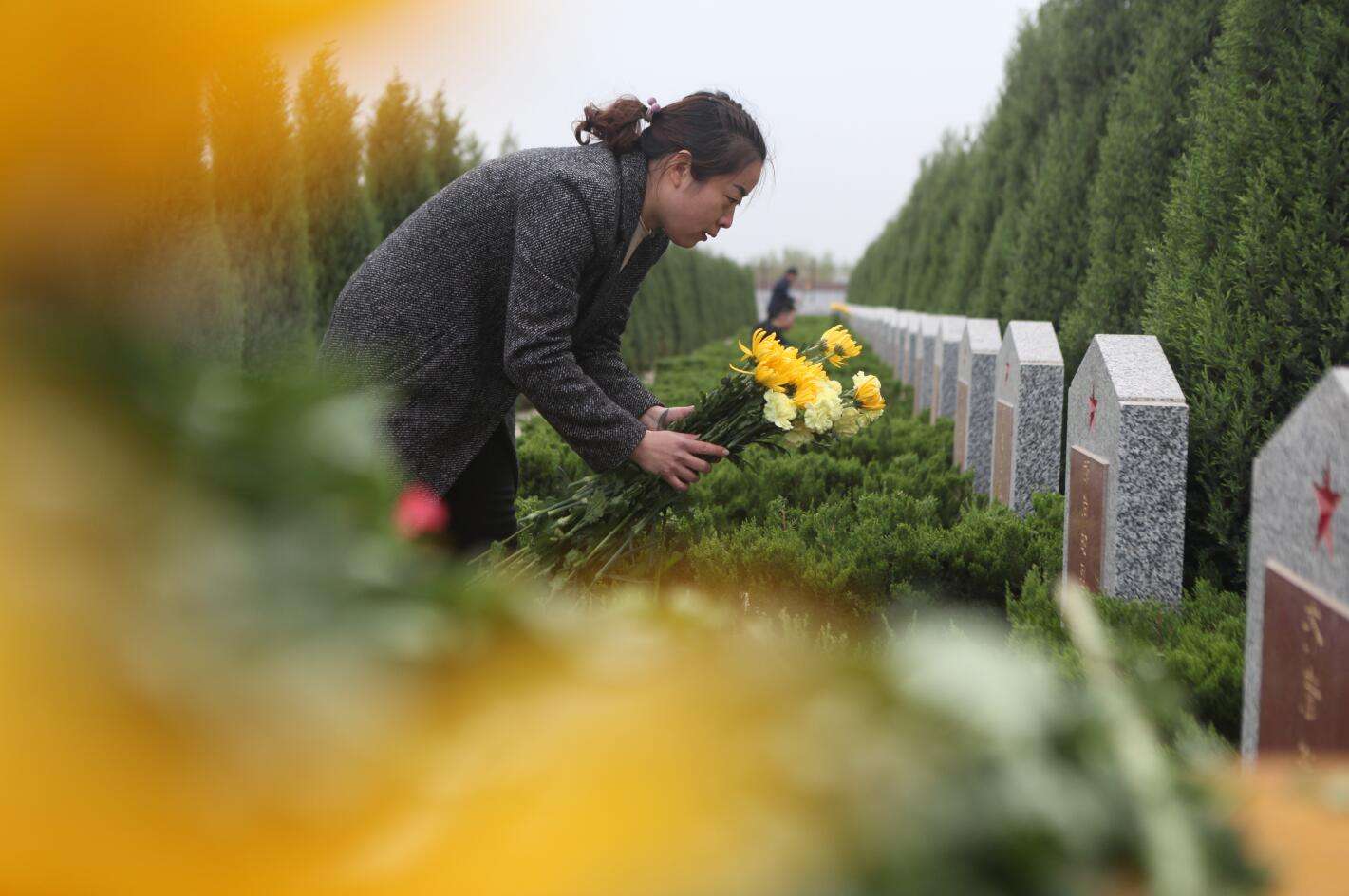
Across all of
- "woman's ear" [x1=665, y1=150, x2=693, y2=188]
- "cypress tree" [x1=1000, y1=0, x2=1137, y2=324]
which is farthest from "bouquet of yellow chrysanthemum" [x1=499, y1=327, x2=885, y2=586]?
"cypress tree" [x1=1000, y1=0, x2=1137, y2=324]

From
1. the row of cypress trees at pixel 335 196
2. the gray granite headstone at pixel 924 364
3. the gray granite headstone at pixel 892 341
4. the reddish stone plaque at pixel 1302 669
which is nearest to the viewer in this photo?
the reddish stone plaque at pixel 1302 669

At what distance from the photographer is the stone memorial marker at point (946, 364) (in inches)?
279

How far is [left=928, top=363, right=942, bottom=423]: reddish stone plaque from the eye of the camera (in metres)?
7.66

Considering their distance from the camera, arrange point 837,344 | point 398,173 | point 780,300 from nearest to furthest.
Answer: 1. point 837,344
2. point 398,173
3. point 780,300

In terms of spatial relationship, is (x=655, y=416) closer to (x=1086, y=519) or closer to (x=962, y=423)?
(x=1086, y=519)

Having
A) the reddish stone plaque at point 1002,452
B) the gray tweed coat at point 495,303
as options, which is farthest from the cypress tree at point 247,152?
the reddish stone plaque at point 1002,452

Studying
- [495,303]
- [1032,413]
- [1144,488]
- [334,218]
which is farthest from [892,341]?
[495,303]

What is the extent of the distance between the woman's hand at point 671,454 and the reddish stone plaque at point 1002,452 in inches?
101

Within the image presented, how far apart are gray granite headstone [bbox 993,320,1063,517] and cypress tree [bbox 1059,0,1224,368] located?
70 cm

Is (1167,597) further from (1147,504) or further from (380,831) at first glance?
(380,831)

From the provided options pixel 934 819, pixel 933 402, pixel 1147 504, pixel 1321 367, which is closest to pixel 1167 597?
pixel 1147 504

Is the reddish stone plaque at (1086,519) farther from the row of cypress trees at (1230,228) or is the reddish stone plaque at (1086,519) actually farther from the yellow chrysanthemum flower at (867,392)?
the yellow chrysanthemum flower at (867,392)

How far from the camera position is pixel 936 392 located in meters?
7.89

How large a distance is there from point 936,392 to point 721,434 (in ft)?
17.4
